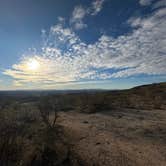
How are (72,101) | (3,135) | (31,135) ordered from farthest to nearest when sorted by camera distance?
(72,101), (31,135), (3,135)

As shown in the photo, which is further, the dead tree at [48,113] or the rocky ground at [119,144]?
the dead tree at [48,113]

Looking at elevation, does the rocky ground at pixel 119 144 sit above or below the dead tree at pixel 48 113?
below

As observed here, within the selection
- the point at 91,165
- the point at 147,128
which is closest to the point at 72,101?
the point at 147,128

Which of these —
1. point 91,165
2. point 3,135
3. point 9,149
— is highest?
point 3,135

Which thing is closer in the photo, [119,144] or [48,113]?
[119,144]

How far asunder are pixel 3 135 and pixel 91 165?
12.5ft

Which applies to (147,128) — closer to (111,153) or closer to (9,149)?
(111,153)

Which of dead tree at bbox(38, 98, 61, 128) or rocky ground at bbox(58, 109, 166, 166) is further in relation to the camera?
dead tree at bbox(38, 98, 61, 128)

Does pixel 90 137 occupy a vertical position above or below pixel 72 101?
below

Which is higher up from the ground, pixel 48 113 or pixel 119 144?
pixel 48 113

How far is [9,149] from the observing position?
690 cm

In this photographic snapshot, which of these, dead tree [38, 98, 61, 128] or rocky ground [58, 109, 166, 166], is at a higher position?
dead tree [38, 98, 61, 128]

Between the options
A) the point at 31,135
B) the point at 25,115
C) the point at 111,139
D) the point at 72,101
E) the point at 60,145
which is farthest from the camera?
the point at 72,101

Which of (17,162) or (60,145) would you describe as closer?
(17,162)
